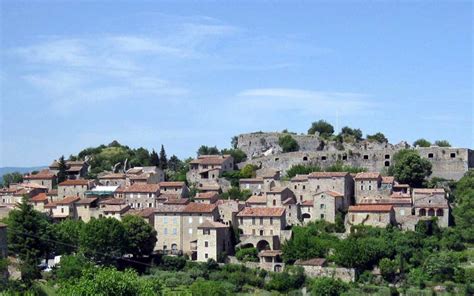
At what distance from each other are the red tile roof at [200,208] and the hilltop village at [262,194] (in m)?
0.07

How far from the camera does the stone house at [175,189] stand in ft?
202

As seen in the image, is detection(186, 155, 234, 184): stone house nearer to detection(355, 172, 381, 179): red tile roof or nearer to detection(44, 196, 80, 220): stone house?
detection(44, 196, 80, 220): stone house

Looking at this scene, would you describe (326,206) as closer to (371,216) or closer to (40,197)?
(371,216)

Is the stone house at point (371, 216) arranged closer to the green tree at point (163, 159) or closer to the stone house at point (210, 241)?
the stone house at point (210, 241)

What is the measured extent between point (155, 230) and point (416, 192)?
53.8 ft

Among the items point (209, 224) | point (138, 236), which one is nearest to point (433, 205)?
point (209, 224)

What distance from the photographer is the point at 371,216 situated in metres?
53.7

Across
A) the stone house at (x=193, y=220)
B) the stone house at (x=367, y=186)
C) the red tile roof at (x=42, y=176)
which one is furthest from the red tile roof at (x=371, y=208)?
the red tile roof at (x=42, y=176)

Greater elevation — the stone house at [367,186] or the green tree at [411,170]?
the green tree at [411,170]

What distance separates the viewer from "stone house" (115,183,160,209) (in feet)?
200

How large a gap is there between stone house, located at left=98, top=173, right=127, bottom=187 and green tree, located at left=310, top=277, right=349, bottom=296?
73.7 feet

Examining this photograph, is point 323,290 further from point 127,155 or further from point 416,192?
point 127,155

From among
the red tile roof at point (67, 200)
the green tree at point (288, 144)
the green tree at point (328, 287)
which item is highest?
the green tree at point (288, 144)

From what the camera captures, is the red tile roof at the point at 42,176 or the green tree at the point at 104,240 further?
the red tile roof at the point at 42,176
